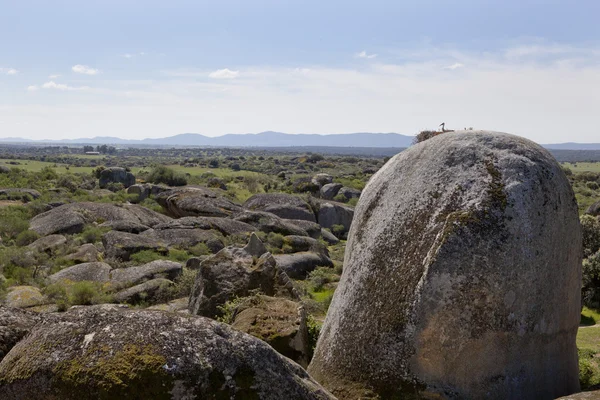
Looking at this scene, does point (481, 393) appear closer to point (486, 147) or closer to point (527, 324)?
point (527, 324)

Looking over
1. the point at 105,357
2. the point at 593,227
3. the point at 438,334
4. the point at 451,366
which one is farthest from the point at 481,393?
the point at 593,227

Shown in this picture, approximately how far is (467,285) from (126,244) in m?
20.9

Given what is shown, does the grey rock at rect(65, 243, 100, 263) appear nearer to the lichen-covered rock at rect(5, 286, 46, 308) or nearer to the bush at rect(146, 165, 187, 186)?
the lichen-covered rock at rect(5, 286, 46, 308)

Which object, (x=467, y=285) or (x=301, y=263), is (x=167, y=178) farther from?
(x=467, y=285)

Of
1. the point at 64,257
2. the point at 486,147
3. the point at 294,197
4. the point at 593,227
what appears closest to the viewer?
the point at 486,147

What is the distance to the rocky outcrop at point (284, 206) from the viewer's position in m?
36.4

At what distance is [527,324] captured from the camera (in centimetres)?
625

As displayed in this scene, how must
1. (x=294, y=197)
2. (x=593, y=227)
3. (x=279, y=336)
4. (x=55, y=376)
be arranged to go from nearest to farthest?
(x=55, y=376) < (x=279, y=336) < (x=593, y=227) < (x=294, y=197)

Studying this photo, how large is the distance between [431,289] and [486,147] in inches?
81.8

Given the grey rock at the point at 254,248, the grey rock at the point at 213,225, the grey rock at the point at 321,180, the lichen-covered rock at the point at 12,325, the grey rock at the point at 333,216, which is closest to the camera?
the lichen-covered rock at the point at 12,325

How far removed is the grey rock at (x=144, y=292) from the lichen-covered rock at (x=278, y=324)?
850 centimetres

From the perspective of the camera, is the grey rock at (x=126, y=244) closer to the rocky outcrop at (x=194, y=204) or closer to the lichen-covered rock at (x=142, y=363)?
the rocky outcrop at (x=194, y=204)

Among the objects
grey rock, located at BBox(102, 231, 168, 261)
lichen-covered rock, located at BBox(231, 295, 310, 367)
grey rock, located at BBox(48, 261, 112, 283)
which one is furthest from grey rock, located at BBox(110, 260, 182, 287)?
lichen-covered rock, located at BBox(231, 295, 310, 367)

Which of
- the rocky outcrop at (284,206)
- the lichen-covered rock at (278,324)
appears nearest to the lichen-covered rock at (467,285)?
the lichen-covered rock at (278,324)
